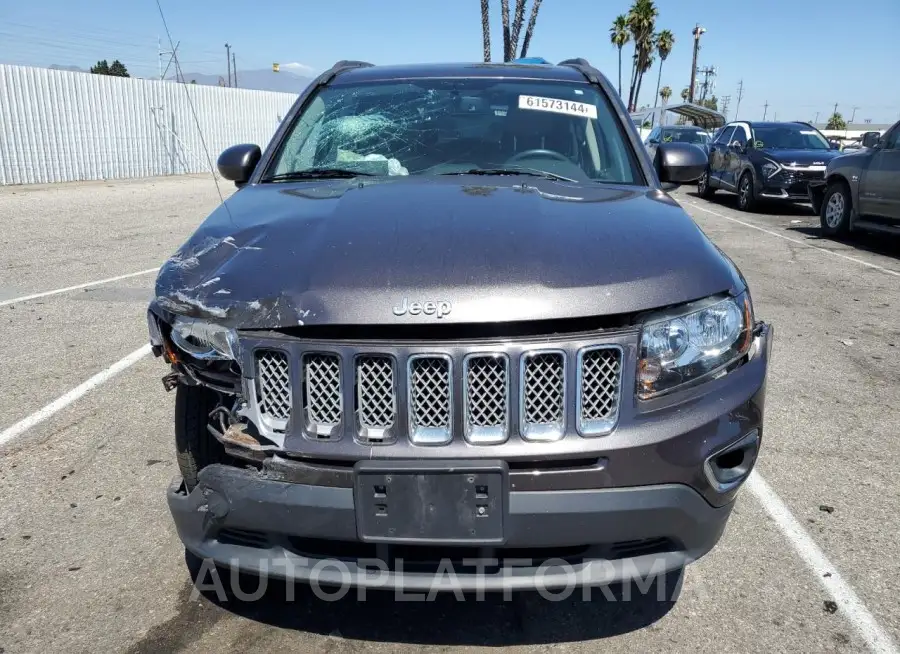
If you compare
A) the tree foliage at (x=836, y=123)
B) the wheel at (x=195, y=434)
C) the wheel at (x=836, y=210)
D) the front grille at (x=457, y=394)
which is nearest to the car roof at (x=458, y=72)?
the wheel at (x=195, y=434)

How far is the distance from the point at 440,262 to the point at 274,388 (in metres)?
0.55

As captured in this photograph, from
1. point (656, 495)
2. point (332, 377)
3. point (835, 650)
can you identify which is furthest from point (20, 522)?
point (835, 650)

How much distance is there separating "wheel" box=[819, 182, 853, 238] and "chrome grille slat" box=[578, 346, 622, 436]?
1054 cm

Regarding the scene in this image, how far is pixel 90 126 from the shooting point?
68.6ft

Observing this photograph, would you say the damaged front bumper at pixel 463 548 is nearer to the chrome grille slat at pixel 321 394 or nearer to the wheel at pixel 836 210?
the chrome grille slat at pixel 321 394

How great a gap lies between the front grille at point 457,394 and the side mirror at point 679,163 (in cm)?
205

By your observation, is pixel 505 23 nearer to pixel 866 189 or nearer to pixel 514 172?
pixel 866 189

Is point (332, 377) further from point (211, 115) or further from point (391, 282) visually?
point (211, 115)

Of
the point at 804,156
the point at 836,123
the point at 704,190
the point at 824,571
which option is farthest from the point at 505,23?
the point at 836,123

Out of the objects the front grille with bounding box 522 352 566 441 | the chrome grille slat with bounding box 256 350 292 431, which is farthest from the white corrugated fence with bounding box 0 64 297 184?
the front grille with bounding box 522 352 566 441

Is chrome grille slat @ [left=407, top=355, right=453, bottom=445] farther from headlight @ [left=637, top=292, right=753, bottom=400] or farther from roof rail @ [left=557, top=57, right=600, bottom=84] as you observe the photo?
roof rail @ [left=557, top=57, right=600, bottom=84]

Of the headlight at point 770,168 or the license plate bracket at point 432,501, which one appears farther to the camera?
the headlight at point 770,168

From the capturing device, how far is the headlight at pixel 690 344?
202 cm

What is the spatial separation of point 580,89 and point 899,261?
7.77 metres
